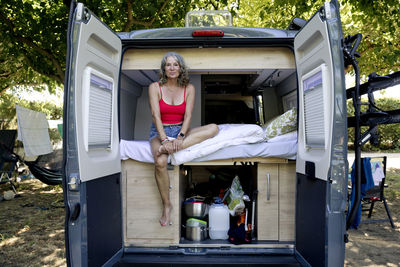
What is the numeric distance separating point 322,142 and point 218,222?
4.49 ft

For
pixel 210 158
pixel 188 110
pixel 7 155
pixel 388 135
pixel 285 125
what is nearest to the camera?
pixel 210 158

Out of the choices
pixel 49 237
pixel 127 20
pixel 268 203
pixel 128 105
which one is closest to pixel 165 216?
pixel 268 203

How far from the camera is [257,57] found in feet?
9.32

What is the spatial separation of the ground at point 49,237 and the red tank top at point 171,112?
1.88 m

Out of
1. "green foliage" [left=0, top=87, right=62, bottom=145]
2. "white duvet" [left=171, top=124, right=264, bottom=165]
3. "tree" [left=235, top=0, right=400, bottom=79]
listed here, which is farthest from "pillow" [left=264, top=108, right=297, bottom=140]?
"green foliage" [left=0, top=87, right=62, bottom=145]

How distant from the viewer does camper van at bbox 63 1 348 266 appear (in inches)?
79.7

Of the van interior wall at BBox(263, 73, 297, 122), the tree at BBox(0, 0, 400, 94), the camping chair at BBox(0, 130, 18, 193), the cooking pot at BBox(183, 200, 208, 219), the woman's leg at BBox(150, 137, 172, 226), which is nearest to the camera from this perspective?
the woman's leg at BBox(150, 137, 172, 226)

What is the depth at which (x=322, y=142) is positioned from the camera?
86.7 inches

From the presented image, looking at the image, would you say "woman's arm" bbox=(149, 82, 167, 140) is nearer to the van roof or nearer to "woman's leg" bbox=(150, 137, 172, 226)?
"woman's leg" bbox=(150, 137, 172, 226)

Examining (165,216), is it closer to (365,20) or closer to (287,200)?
(287,200)

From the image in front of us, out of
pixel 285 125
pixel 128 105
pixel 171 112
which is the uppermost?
pixel 128 105

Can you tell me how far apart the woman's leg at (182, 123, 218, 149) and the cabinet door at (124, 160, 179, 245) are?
0.89 feet

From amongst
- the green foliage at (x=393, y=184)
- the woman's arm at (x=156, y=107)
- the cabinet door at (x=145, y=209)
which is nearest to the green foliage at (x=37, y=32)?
the woman's arm at (x=156, y=107)

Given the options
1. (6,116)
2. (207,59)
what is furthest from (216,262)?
(6,116)
